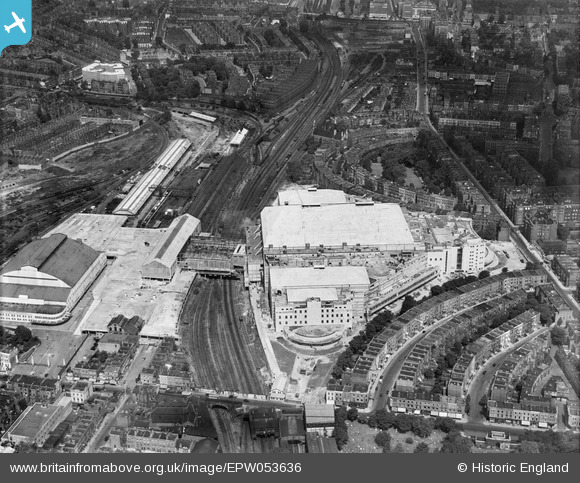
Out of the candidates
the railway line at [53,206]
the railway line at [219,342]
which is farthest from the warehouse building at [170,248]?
the railway line at [53,206]

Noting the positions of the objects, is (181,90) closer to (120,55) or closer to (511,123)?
(120,55)

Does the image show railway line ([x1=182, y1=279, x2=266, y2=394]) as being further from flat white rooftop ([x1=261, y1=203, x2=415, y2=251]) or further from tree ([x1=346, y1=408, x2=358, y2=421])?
tree ([x1=346, y1=408, x2=358, y2=421])

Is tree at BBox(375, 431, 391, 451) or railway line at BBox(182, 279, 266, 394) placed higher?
railway line at BBox(182, 279, 266, 394)

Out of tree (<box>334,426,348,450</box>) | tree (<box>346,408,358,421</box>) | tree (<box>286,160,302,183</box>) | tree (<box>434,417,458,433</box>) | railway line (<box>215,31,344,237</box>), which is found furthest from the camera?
tree (<box>286,160,302,183</box>)

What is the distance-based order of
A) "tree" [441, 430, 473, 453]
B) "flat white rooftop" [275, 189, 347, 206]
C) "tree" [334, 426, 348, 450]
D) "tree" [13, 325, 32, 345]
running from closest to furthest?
1. "tree" [441, 430, 473, 453]
2. "tree" [334, 426, 348, 450]
3. "tree" [13, 325, 32, 345]
4. "flat white rooftop" [275, 189, 347, 206]

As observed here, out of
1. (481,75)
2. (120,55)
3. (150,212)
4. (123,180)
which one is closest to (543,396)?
(150,212)

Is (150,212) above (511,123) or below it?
below

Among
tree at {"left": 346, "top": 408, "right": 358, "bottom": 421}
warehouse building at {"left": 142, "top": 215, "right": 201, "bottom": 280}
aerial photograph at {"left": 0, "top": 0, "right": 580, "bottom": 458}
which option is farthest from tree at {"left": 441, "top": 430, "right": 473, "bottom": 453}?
warehouse building at {"left": 142, "top": 215, "right": 201, "bottom": 280}
